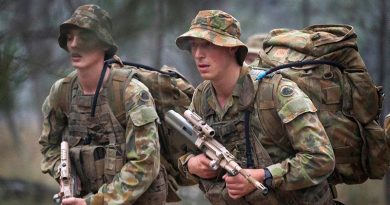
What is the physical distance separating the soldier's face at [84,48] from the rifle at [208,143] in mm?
668

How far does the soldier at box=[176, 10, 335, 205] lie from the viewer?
549cm

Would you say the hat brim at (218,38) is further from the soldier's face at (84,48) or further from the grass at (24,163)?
the grass at (24,163)

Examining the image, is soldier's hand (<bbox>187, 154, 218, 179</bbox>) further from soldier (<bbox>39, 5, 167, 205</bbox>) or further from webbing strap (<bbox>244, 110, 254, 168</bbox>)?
soldier (<bbox>39, 5, 167, 205</bbox>)

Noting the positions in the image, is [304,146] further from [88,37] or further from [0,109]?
[0,109]

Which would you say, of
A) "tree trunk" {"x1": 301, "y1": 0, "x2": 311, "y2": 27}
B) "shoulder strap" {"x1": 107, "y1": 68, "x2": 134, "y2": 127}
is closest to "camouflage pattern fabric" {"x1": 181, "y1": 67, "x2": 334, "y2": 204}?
"shoulder strap" {"x1": 107, "y1": 68, "x2": 134, "y2": 127}

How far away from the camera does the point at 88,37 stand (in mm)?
6188

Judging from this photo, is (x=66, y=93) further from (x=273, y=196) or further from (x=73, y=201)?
(x=273, y=196)

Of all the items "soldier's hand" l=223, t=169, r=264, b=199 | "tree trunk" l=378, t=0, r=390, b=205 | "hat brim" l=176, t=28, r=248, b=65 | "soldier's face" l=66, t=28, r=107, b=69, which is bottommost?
"tree trunk" l=378, t=0, r=390, b=205

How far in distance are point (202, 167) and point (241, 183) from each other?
30 centimetres

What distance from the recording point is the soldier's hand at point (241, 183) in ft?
18.1

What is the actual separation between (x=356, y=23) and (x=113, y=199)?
477 centimetres

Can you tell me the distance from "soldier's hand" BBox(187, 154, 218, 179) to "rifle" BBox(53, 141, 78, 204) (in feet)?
2.57

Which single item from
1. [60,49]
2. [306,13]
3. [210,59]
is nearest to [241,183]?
[210,59]

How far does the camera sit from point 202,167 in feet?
18.8
